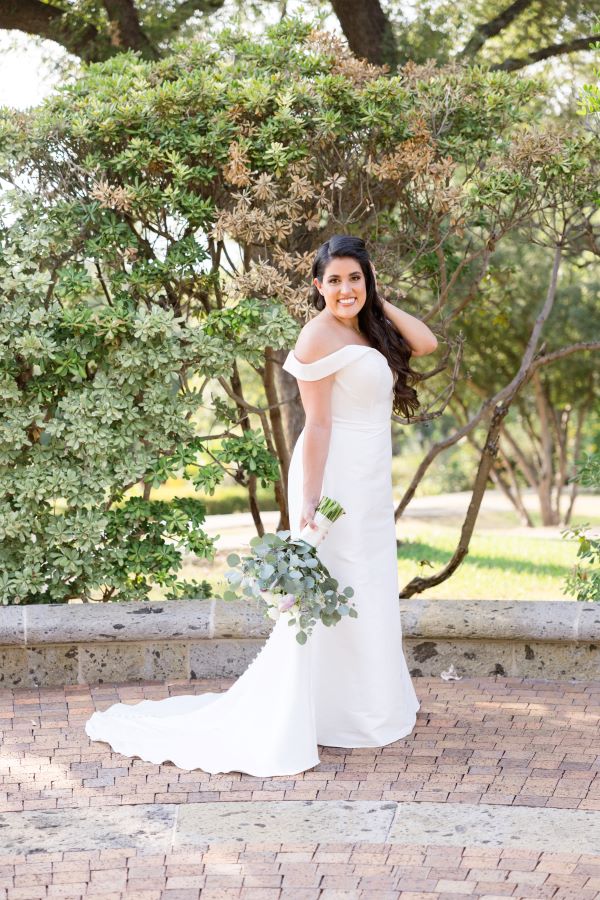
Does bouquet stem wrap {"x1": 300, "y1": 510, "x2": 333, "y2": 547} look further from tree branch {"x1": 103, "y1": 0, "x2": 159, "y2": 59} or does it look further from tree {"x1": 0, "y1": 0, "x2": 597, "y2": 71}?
tree branch {"x1": 103, "y1": 0, "x2": 159, "y2": 59}

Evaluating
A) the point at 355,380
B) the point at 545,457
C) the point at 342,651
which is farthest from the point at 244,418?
the point at 545,457

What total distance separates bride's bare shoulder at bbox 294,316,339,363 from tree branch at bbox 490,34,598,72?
6105mm

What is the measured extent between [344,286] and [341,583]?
49.0 inches

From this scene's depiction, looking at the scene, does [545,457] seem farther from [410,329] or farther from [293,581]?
[293,581]

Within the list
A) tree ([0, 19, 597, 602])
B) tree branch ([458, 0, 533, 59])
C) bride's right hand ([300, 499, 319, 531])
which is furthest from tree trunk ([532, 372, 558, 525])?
bride's right hand ([300, 499, 319, 531])

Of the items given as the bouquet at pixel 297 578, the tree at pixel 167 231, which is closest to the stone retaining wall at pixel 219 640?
the tree at pixel 167 231

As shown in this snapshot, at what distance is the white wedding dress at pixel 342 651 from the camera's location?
4.20 meters

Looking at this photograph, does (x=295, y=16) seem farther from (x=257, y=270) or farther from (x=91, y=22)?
(x=91, y=22)

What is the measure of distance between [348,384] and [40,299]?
2.28 m

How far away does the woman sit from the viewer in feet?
13.8

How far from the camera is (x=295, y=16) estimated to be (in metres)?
6.16

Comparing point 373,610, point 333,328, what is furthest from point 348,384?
point 373,610

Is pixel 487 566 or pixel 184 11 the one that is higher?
pixel 184 11

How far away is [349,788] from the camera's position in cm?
389
